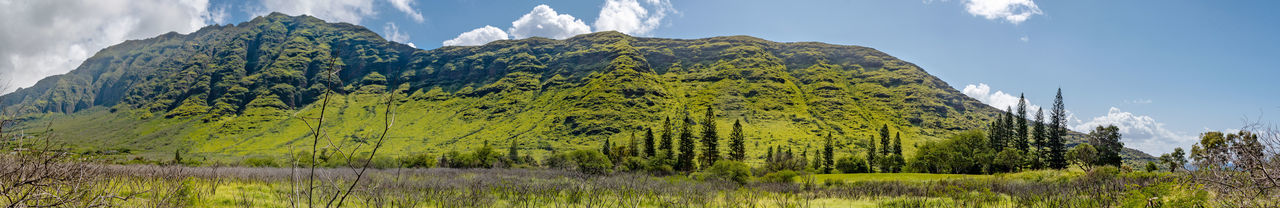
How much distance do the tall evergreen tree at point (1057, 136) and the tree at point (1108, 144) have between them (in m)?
7.21

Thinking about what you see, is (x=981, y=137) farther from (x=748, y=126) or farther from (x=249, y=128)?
(x=249, y=128)

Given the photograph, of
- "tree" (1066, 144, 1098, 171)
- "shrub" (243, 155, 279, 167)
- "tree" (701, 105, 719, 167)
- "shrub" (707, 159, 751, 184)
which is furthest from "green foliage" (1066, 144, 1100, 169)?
"shrub" (243, 155, 279, 167)

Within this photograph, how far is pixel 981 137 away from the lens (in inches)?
3059

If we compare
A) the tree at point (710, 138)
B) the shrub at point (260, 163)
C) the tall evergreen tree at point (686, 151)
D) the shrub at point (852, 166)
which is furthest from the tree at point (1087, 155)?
the shrub at point (260, 163)

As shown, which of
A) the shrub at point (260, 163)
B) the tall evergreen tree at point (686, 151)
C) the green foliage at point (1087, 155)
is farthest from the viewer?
the tall evergreen tree at point (686, 151)

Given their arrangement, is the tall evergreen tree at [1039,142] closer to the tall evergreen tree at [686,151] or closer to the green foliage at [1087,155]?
the green foliage at [1087,155]

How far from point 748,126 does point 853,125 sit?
3744cm

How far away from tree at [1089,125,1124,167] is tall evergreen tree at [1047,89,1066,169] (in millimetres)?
7213

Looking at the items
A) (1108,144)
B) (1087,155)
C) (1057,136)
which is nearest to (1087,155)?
(1087,155)

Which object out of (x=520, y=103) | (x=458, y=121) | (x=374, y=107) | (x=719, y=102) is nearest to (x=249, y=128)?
(x=374, y=107)

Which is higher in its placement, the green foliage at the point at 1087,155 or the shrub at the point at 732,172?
the green foliage at the point at 1087,155

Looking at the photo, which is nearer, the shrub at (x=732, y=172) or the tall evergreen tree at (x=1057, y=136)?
the shrub at (x=732, y=172)

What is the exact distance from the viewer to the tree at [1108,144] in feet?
217

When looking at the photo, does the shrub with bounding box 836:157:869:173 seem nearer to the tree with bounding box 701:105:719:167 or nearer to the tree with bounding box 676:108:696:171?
the tree with bounding box 701:105:719:167
